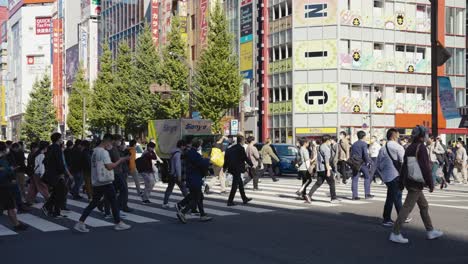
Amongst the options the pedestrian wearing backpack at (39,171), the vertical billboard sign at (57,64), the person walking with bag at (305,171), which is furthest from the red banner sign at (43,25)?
the person walking with bag at (305,171)

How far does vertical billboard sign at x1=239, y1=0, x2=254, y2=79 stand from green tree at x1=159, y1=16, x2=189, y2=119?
36.4ft

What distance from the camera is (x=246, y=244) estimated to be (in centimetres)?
896

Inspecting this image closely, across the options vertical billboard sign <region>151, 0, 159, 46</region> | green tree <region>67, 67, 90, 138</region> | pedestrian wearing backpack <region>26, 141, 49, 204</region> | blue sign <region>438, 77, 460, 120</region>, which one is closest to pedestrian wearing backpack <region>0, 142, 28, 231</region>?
pedestrian wearing backpack <region>26, 141, 49, 204</region>

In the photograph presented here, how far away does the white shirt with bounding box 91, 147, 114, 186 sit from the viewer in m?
10.3

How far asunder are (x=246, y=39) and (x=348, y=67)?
949cm

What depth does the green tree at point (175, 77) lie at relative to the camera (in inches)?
1656

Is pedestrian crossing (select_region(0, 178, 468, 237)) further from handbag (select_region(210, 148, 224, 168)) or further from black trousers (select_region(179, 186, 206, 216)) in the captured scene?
handbag (select_region(210, 148, 224, 168))

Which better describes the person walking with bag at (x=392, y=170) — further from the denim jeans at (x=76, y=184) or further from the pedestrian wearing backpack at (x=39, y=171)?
the denim jeans at (x=76, y=184)

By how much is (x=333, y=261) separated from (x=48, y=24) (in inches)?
4993

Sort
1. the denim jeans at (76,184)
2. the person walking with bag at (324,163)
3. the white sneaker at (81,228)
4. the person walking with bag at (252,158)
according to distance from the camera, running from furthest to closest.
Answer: the person walking with bag at (252,158) → the denim jeans at (76,184) → the person walking with bag at (324,163) → the white sneaker at (81,228)

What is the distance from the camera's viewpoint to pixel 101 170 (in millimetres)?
10312

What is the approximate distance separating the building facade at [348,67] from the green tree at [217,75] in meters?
10.8

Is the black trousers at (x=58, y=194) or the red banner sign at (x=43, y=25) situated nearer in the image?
the black trousers at (x=58, y=194)

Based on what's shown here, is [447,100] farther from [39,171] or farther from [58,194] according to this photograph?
[39,171]
